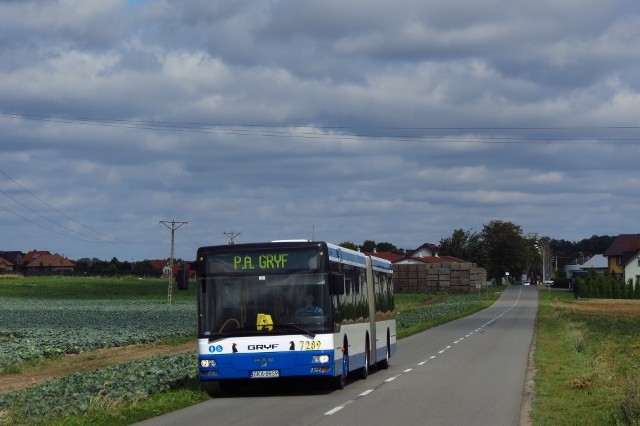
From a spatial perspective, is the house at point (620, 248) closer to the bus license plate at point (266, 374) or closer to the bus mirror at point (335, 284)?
the bus mirror at point (335, 284)

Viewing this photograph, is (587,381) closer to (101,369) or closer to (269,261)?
(269,261)

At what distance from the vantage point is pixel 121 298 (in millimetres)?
99562

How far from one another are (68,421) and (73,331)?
30.2 metres

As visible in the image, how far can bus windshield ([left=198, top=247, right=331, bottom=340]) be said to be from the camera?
19172mm

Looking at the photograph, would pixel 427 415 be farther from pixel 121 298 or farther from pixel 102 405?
pixel 121 298

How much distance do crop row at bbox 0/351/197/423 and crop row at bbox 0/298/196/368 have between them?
7.52 meters

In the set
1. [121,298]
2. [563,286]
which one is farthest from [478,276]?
[563,286]

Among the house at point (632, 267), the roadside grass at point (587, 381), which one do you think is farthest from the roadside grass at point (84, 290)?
the house at point (632, 267)

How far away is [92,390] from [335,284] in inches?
187

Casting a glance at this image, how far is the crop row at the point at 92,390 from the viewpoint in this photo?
15766 millimetres

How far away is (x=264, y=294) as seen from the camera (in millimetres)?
19312

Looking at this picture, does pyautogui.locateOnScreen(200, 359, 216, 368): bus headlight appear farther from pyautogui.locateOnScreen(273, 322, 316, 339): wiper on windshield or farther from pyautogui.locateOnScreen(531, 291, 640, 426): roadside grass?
pyautogui.locateOnScreen(531, 291, 640, 426): roadside grass

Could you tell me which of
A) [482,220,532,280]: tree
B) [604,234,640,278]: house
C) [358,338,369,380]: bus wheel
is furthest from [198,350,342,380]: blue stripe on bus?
[482,220,532,280]: tree

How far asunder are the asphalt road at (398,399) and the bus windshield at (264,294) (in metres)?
1.32
